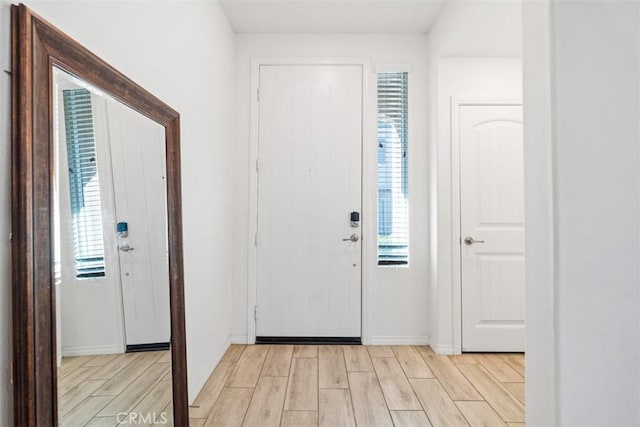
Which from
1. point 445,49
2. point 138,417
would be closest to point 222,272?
point 138,417

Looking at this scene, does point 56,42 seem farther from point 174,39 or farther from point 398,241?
point 398,241

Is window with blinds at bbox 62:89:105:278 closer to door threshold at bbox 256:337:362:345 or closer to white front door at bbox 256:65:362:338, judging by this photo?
white front door at bbox 256:65:362:338

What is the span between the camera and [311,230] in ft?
9.70

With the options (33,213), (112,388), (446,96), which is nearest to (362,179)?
(446,96)

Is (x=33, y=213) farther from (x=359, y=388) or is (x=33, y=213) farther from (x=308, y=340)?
(x=308, y=340)

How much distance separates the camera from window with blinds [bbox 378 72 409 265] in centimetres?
300

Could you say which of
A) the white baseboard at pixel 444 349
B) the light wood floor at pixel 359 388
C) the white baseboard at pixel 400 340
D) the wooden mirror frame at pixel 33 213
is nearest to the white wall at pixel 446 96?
the white baseboard at pixel 444 349

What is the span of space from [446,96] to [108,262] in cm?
260

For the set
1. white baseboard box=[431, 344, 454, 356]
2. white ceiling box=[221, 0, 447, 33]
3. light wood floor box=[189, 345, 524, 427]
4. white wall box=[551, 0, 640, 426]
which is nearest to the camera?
white wall box=[551, 0, 640, 426]

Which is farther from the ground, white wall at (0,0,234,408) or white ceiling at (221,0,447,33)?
white ceiling at (221,0,447,33)

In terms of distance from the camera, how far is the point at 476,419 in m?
1.86

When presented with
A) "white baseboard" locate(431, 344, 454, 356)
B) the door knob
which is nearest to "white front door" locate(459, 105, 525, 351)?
the door knob

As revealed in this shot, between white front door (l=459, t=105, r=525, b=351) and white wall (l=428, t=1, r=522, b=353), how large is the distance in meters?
0.12

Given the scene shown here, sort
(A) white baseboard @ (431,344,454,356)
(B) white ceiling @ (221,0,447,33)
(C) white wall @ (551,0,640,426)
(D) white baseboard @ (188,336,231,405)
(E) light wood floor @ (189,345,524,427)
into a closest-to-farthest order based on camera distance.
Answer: (C) white wall @ (551,0,640,426) → (E) light wood floor @ (189,345,524,427) → (D) white baseboard @ (188,336,231,405) → (B) white ceiling @ (221,0,447,33) → (A) white baseboard @ (431,344,454,356)
